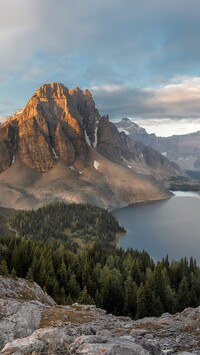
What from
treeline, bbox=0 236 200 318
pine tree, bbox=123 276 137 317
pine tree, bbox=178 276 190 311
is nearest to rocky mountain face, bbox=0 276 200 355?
treeline, bbox=0 236 200 318

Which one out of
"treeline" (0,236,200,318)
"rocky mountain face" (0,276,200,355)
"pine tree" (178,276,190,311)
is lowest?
"pine tree" (178,276,190,311)

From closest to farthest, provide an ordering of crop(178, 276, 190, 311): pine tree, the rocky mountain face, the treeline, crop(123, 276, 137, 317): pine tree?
the rocky mountain face
the treeline
crop(123, 276, 137, 317): pine tree
crop(178, 276, 190, 311): pine tree

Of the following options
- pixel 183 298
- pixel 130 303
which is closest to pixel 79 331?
pixel 130 303

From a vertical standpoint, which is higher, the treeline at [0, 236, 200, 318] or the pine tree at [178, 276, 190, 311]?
the treeline at [0, 236, 200, 318]

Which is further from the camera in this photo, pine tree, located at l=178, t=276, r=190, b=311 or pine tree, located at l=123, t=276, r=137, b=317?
pine tree, located at l=178, t=276, r=190, b=311

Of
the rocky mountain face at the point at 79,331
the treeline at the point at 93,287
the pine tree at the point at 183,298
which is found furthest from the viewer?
the pine tree at the point at 183,298

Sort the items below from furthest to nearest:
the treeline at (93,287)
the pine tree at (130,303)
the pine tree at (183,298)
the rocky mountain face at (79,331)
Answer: the pine tree at (183,298) < the pine tree at (130,303) < the treeline at (93,287) < the rocky mountain face at (79,331)

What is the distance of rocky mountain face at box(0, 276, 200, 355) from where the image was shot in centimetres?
2102

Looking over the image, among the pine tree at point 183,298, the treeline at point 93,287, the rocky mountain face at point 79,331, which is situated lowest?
the pine tree at point 183,298

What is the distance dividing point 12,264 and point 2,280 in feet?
91.8

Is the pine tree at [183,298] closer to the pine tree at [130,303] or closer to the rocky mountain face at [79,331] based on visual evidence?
the pine tree at [130,303]

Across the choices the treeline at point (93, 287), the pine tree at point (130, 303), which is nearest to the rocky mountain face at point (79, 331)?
the treeline at point (93, 287)

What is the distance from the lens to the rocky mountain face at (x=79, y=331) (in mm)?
21016

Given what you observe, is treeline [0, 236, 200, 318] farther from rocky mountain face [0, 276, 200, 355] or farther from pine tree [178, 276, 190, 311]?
rocky mountain face [0, 276, 200, 355]
